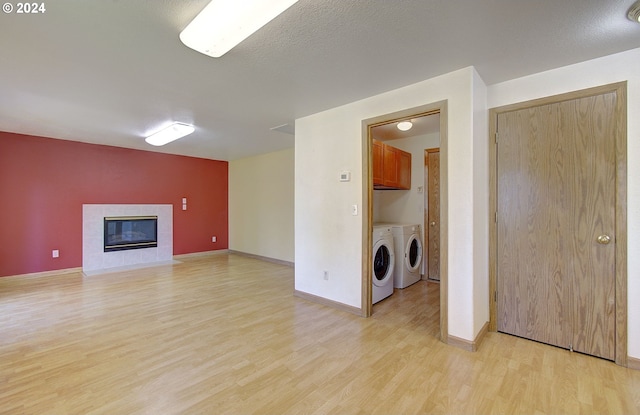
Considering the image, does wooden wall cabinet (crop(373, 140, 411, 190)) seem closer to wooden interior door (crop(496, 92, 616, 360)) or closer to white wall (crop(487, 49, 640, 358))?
wooden interior door (crop(496, 92, 616, 360))

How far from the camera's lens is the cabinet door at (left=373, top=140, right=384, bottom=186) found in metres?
3.59

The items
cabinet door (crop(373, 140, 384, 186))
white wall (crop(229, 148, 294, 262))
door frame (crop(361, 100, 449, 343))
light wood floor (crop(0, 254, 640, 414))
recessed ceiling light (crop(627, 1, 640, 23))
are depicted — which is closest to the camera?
recessed ceiling light (crop(627, 1, 640, 23))

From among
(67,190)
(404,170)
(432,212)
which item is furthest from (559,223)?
(67,190)

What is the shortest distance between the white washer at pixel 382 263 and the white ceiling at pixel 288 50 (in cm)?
163

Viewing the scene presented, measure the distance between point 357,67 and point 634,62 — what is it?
1.98 m

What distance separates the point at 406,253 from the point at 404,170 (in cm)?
133

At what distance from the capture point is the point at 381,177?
3768 millimetres

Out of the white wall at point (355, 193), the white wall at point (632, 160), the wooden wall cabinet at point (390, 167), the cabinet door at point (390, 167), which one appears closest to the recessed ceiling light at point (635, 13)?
the white wall at point (632, 160)

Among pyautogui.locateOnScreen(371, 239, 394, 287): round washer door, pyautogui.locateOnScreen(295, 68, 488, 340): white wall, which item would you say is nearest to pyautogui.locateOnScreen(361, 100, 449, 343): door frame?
pyautogui.locateOnScreen(295, 68, 488, 340): white wall

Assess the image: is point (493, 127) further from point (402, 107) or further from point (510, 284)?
point (510, 284)

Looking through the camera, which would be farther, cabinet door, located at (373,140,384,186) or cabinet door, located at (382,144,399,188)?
cabinet door, located at (382,144,399,188)

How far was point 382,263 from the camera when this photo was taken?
145 inches

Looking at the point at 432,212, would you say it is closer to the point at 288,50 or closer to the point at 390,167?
the point at 390,167

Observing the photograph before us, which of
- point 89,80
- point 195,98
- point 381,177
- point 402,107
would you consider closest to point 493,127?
point 402,107
